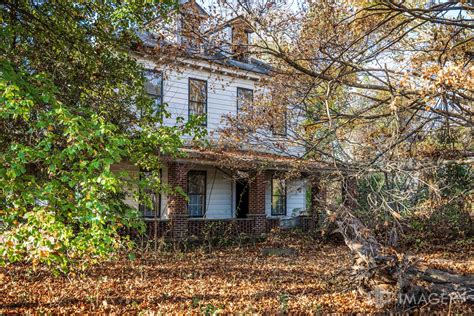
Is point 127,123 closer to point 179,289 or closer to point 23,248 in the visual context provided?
A: point 179,289

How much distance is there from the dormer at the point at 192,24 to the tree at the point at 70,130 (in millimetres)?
412

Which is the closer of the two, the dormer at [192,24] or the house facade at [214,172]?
the dormer at [192,24]

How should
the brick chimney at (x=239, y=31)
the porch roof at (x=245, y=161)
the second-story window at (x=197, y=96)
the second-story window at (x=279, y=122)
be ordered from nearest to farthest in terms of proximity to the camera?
the brick chimney at (x=239, y=31), the second-story window at (x=279, y=122), the porch roof at (x=245, y=161), the second-story window at (x=197, y=96)

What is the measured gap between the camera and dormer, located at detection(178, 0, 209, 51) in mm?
8438

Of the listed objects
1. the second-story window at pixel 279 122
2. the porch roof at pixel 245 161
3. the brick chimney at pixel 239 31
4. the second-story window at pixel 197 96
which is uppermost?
the second-story window at pixel 197 96

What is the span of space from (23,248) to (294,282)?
618 centimetres

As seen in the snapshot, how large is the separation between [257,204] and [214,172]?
2.44 meters

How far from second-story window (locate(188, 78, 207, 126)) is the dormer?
823 centimetres

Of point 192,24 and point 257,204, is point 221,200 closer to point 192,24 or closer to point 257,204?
point 257,204

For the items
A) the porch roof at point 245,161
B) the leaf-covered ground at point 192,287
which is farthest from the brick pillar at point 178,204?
the leaf-covered ground at point 192,287

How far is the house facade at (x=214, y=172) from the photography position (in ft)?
47.4

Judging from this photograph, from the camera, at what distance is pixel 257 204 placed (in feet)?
57.4

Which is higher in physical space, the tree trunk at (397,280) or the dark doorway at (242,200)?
the dark doorway at (242,200)

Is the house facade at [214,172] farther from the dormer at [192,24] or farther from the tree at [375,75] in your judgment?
the dormer at [192,24]
